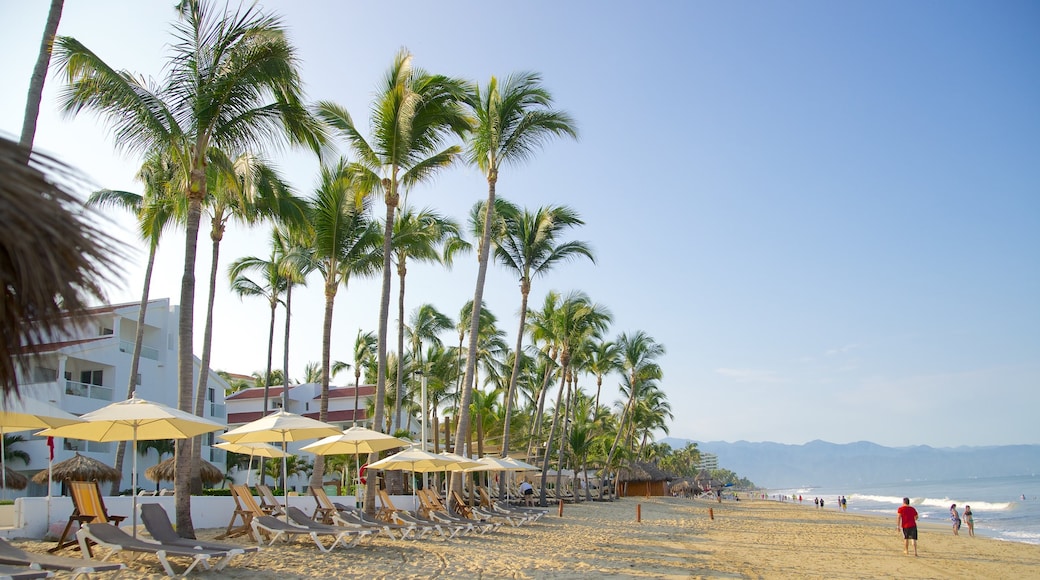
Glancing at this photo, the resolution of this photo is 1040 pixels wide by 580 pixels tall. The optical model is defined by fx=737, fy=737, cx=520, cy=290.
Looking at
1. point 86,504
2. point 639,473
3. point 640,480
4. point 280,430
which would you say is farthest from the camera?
point 640,480

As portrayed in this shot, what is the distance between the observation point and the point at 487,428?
3603 centimetres

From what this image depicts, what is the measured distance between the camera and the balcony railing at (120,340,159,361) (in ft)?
97.5

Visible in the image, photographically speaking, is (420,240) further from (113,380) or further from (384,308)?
(113,380)

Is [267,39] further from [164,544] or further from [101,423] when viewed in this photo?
[164,544]

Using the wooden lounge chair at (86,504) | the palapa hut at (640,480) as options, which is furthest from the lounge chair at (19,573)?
the palapa hut at (640,480)

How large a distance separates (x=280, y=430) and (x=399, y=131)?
8298mm

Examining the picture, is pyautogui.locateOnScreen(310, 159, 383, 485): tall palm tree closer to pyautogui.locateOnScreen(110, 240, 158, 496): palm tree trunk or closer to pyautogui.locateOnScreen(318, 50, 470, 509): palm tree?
pyautogui.locateOnScreen(318, 50, 470, 509): palm tree

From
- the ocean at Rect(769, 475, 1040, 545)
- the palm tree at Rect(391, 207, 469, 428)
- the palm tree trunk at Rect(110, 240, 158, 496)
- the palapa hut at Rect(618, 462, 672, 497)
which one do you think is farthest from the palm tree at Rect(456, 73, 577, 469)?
the palapa hut at Rect(618, 462, 672, 497)

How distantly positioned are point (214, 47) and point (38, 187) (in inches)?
397

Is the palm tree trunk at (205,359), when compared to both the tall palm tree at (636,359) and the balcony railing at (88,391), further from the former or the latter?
the tall palm tree at (636,359)

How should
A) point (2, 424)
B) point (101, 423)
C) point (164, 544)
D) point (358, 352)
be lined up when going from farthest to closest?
point (358, 352), point (101, 423), point (2, 424), point (164, 544)

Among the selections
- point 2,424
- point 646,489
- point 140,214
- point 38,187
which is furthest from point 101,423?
point 646,489

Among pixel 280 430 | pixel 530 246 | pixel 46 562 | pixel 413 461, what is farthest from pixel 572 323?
pixel 46 562

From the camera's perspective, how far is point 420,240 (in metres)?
22.1
